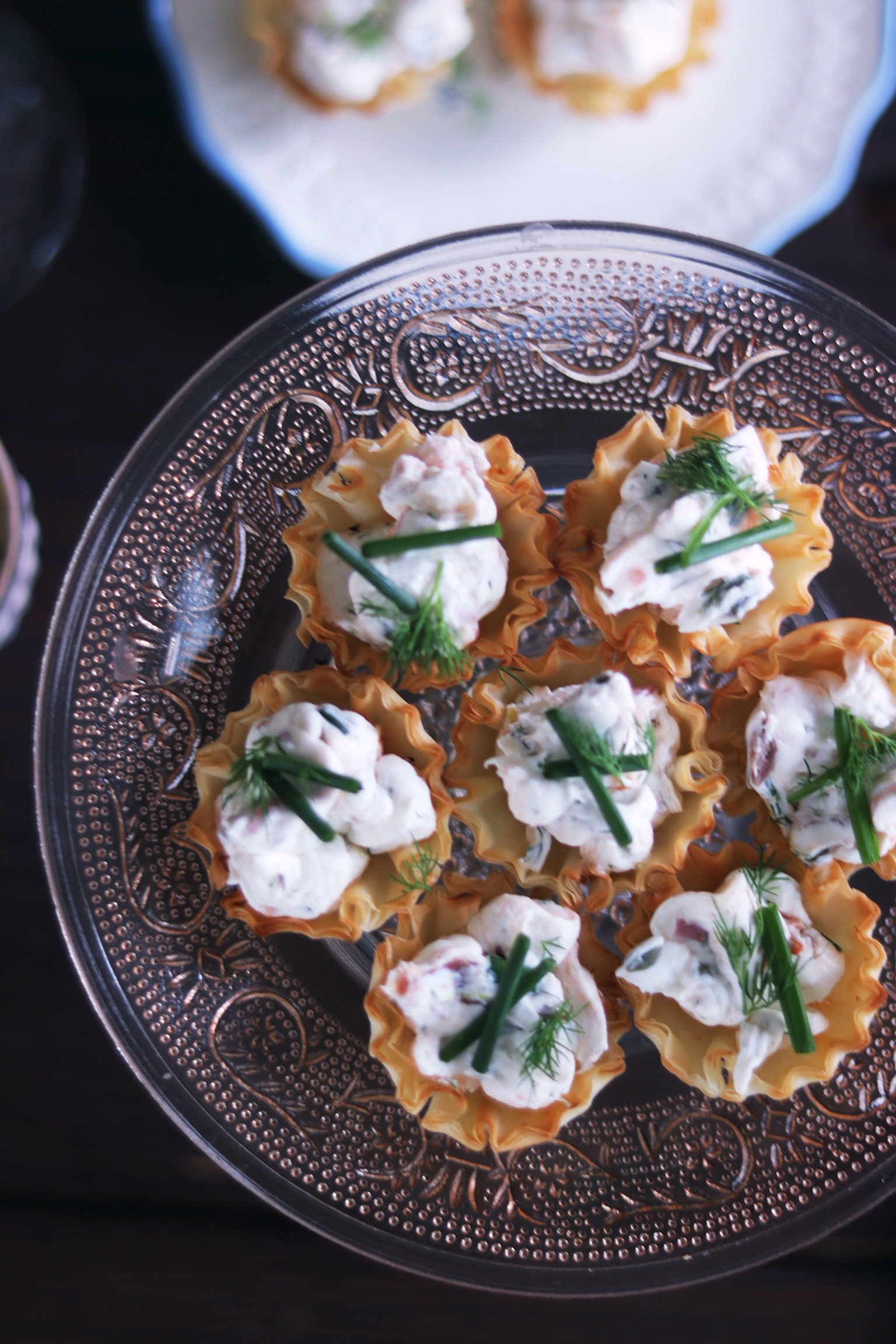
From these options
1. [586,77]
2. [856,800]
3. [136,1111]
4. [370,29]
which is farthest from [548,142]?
[136,1111]

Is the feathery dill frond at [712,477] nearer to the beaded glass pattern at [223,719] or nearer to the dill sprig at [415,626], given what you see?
the beaded glass pattern at [223,719]

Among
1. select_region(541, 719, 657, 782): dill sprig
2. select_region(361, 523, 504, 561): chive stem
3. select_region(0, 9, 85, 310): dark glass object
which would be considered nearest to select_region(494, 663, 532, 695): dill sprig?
select_region(541, 719, 657, 782): dill sprig

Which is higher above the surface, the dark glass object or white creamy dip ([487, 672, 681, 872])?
the dark glass object

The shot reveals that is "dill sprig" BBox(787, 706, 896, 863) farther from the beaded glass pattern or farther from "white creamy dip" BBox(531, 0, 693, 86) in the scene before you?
"white creamy dip" BBox(531, 0, 693, 86)

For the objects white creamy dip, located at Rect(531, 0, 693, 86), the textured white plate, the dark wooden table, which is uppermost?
white creamy dip, located at Rect(531, 0, 693, 86)

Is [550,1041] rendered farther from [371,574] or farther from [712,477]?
[712,477]

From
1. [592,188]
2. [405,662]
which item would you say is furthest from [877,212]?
[405,662]

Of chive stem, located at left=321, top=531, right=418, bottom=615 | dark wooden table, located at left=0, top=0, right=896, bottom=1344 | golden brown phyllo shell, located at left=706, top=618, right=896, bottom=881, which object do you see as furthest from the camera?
dark wooden table, located at left=0, top=0, right=896, bottom=1344

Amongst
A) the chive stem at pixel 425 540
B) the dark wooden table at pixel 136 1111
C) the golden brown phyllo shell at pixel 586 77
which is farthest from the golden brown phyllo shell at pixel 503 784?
the golden brown phyllo shell at pixel 586 77

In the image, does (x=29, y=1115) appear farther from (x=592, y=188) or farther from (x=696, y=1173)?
(x=592, y=188)
